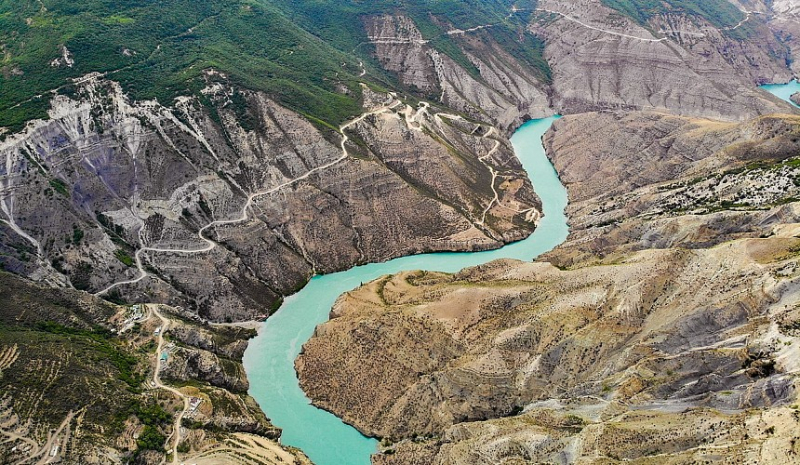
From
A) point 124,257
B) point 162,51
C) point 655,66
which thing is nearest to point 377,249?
point 124,257

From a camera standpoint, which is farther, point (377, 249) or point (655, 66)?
point (655, 66)

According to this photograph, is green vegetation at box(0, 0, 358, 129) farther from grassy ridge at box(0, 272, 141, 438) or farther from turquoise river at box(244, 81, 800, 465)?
turquoise river at box(244, 81, 800, 465)

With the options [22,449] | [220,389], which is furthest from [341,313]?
[22,449]

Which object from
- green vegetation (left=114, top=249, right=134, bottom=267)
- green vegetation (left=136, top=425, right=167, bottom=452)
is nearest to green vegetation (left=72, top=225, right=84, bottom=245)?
green vegetation (left=114, top=249, right=134, bottom=267)

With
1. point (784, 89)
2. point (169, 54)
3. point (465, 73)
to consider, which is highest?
point (784, 89)

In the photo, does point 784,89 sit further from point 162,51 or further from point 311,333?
point 311,333

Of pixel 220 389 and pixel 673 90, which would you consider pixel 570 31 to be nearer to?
pixel 673 90

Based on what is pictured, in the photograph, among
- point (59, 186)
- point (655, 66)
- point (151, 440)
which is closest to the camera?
point (151, 440)
